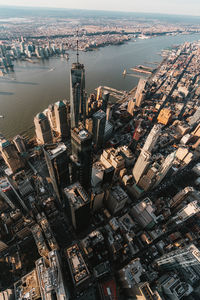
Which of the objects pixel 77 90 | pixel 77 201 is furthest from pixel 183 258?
pixel 77 90

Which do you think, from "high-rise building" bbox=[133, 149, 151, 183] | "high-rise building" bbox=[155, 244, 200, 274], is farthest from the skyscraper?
"high-rise building" bbox=[155, 244, 200, 274]

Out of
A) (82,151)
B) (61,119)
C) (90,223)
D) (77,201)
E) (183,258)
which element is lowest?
(183,258)

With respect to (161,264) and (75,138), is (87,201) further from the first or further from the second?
(161,264)

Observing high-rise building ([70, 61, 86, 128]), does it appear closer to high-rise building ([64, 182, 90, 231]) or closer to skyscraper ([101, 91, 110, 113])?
skyscraper ([101, 91, 110, 113])

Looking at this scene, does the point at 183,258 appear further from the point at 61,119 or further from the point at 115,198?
the point at 61,119

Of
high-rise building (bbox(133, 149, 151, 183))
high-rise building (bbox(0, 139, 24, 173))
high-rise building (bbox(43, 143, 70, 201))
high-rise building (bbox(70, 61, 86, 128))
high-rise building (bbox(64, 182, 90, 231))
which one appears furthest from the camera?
high-rise building (bbox(70, 61, 86, 128))

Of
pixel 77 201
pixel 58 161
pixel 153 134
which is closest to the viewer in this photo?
pixel 77 201

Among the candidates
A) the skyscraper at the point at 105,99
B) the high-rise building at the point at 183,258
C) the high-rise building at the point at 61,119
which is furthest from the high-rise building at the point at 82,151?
the skyscraper at the point at 105,99

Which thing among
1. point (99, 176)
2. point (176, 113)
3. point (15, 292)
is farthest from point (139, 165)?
point (176, 113)
